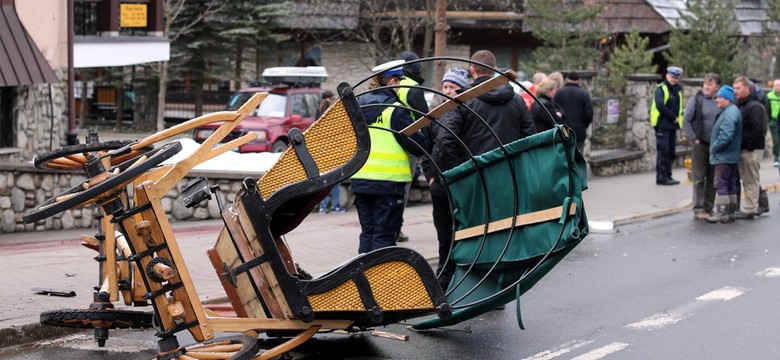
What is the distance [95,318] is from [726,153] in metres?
9.83

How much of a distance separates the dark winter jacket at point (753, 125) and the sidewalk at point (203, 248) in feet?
5.45

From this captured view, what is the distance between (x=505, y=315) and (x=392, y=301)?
249cm

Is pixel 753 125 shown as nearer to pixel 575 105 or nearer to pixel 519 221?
pixel 575 105

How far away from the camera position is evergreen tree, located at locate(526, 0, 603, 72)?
2622cm

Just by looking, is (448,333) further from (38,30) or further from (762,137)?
(38,30)

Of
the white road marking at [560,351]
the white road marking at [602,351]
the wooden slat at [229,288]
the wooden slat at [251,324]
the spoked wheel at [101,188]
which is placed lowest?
the white road marking at [560,351]

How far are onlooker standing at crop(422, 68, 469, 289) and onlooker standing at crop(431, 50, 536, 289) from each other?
0.23 feet

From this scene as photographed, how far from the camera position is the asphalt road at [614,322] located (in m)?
7.78

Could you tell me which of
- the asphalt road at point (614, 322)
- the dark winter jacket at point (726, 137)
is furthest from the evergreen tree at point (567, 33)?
the asphalt road at point (614, 322)

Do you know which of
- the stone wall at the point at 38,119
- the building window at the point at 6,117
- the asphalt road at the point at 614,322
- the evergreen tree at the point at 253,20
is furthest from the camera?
the evergreen tree at the point at 253,20

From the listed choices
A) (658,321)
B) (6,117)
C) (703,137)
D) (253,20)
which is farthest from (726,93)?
(253,20)

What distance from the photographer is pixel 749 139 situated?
49.8 feet

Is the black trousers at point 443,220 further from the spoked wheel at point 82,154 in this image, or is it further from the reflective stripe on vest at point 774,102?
the reflective stripe on vest at point 774,102

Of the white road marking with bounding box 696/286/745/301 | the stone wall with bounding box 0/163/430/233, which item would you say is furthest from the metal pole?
the white road marking with bounding box 696/286/745/301
